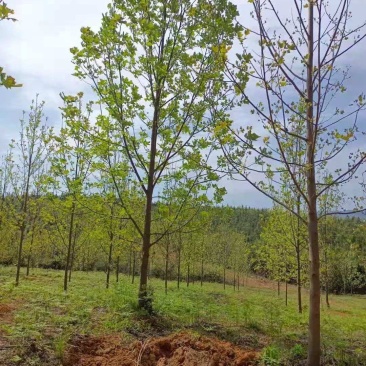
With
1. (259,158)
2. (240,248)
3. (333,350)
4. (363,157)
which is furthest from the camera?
(240,248)

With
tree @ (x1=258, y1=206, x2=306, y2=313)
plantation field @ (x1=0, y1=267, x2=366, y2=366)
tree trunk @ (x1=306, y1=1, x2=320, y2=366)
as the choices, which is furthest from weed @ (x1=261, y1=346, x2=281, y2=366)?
tree @ (x1=258, y1=206, x2=306, y2=313)

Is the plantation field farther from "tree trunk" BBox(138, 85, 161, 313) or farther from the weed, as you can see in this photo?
"tree trunk" BBox(138, 85, 161, 313)

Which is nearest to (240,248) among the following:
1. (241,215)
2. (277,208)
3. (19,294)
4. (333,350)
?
(277,208)

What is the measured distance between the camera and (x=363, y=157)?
168 inches

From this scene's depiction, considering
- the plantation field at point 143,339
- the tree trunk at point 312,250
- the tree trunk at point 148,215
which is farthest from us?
the tree trunk at point 148,215

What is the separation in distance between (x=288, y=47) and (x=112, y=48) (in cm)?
440

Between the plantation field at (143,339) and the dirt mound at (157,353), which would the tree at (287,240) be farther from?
the dirt mound at (157,353)

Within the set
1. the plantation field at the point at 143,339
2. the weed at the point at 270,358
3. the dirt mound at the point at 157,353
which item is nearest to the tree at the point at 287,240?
the plantation field at the point at 143,339

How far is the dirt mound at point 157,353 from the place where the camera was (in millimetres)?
4590

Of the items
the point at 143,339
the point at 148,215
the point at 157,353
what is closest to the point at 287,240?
the point at 148,215

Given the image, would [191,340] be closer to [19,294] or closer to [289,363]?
[289,363]

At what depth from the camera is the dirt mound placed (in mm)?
4590

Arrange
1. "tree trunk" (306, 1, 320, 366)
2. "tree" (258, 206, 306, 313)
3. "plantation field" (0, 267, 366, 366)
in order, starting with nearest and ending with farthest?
"tree trunk" (306, 1, 320, 366) → "plantation field" (0, 267, 366, 366) → "tree" (258, 206, 306, 313)

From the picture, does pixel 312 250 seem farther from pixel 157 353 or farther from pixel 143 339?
pixel 143 339
